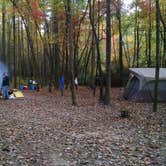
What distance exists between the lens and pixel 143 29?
1626 inches

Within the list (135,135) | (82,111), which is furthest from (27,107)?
(135,135)

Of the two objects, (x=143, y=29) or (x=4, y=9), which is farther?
(x=143, y=29)

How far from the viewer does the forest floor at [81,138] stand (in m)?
8.72

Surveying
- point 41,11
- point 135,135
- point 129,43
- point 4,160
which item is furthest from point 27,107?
point 129,43

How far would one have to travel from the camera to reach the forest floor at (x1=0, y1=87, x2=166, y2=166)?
8719mm

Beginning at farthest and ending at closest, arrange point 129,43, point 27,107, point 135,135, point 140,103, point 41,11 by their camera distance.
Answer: point 129,43 < point 41,11 < point 140,103 < point 27,107 < point 135,135

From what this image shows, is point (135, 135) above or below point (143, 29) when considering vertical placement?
below

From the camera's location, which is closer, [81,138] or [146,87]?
[81,138]

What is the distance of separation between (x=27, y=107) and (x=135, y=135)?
8.76m

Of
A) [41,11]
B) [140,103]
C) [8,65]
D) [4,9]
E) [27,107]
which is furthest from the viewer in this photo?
[8,65]

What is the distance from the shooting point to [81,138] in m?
11.2

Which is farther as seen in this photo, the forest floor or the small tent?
the small tent

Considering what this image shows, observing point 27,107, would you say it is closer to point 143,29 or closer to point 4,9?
point 4,9

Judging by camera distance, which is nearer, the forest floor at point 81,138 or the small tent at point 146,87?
the forest floor at point 81,138
